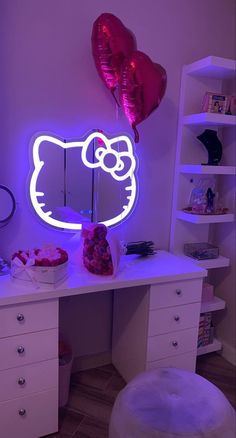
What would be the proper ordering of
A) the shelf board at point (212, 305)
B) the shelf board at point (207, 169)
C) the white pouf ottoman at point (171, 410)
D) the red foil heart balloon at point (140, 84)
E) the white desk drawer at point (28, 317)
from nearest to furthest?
1. the white pouf ottoman at point (171, 410)
2. the white desk drawer at point (28, 317)
3. the red foil heart balloon at point (140, 84)
4. the shelf board at point (207, 169)
5. the shelf board at point (212, 305)

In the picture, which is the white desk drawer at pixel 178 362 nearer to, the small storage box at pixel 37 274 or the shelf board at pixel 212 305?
the shelf board at pixel 212 305

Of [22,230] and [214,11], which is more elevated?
[214,11]

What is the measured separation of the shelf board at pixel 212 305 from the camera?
2.16 metres

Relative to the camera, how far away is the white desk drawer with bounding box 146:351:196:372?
1820mm

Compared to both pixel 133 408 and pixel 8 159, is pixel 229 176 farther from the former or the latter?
pixel 133 408

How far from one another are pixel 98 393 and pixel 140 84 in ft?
5.46

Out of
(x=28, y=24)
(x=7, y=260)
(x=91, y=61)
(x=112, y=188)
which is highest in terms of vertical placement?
(x=28, y=24)

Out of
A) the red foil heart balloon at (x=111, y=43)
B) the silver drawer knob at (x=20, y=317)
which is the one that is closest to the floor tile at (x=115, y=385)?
the silver drawer knob at (x=20, y=317)

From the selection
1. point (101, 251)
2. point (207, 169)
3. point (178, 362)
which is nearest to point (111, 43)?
point (207, 169)

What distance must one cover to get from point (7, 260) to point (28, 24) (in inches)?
46.1

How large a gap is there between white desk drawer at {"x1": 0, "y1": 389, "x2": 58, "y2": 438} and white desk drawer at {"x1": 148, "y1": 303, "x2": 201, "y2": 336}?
0.57 m

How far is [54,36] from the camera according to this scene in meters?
1.72

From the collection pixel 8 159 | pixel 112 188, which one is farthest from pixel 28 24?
pixel 112 188

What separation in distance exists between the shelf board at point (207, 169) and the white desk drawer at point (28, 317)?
1.07 metres
